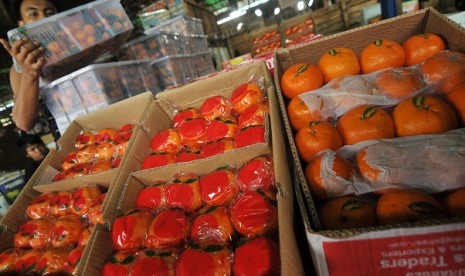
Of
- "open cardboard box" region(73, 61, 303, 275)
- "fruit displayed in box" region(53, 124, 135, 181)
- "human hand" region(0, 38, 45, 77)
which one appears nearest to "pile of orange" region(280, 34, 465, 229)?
"open cardboard box" region(73, 61, 303, 275)

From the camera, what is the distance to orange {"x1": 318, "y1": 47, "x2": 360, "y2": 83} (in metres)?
1.39

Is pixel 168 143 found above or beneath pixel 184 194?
above

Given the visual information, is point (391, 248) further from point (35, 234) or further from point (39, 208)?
point (39, 208)

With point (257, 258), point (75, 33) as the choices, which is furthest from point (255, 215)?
point (75, 33)

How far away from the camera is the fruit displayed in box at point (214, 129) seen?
4.52 ft

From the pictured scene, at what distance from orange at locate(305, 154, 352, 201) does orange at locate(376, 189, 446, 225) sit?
169mm

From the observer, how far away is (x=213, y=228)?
1.04 metres

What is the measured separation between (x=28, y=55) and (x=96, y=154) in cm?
110

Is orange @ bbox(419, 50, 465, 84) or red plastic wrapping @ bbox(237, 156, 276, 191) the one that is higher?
orange @ bbox(419, 50, 465, 84)

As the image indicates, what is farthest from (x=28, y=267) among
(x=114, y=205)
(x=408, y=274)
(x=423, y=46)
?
(x=423, y=46)

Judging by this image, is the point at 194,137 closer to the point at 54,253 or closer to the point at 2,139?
the point at 54,253

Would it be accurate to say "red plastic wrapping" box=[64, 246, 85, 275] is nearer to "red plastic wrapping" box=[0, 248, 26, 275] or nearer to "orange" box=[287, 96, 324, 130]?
"red plastic wrapping" box=[0, 248, 26, 275]

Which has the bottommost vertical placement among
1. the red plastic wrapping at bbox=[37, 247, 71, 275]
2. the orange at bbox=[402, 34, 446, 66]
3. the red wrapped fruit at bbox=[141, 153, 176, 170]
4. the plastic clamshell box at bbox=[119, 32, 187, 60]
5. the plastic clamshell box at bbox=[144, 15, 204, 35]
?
the red plastic wrapping at bbox=[37, 247, 71, 275]

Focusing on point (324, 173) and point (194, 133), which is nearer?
point (324, 173)
